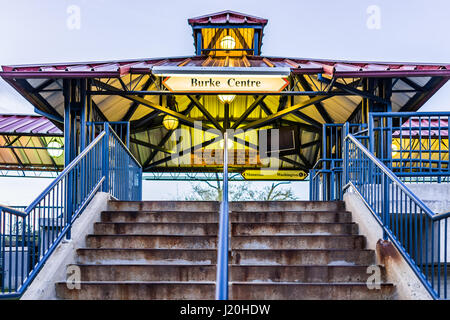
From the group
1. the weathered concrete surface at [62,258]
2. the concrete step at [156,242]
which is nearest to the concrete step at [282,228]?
the concrete step at [156,242]

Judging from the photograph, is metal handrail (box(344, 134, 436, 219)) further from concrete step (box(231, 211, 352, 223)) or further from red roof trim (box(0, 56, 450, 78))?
red roof trim (box(0, 56, 450, 78))

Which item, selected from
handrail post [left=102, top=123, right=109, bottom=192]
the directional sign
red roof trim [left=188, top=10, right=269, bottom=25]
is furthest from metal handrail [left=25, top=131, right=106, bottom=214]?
the directional sign

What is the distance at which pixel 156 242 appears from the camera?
5.84m

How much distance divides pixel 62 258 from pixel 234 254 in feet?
6.09

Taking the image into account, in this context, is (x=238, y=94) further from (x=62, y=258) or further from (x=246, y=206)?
(x=62, y=258)

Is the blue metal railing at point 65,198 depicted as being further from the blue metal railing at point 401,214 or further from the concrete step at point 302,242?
the blue metal railing at point 401,214

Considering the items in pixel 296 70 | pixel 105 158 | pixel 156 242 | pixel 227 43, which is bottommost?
pixel 156 242

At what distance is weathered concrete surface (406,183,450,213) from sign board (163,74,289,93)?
13.1 feet

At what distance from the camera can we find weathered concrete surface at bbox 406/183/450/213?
6.22 metres

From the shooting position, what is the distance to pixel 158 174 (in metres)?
19.7

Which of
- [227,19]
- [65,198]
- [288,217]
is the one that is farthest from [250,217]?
[227,19]

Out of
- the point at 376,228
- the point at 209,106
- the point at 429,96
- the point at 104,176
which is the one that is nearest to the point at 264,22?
the point at 209,106
